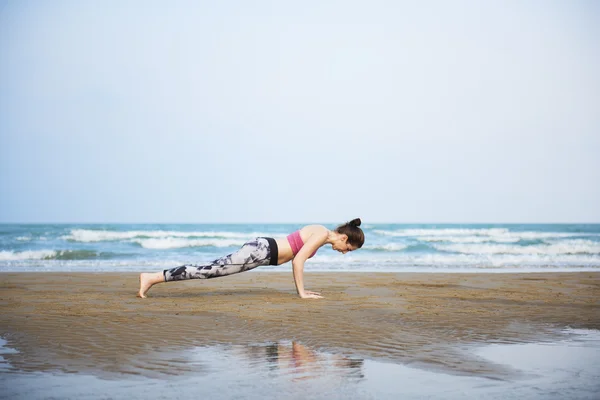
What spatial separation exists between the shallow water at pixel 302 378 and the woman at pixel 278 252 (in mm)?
3010

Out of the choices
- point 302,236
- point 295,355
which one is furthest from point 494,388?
point 302,236

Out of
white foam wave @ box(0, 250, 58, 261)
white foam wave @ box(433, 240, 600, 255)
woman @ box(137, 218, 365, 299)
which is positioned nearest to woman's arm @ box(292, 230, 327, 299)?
woman @ box(137, 218, 365, 299)

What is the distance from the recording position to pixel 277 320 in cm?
645

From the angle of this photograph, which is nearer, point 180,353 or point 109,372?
point 109,372

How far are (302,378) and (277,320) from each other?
2603 mm

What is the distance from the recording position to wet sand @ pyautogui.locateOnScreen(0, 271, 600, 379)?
15.1 feet

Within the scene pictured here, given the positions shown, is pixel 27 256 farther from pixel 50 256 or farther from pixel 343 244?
pixel 343 244

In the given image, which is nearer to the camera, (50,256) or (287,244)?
(287,244)

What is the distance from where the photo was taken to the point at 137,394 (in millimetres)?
3475

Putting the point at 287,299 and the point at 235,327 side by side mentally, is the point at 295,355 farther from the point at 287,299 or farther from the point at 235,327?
the point at 287,299

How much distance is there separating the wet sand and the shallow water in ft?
0.37

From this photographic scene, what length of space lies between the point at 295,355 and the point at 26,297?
5673mm

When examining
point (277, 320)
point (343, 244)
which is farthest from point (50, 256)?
point (277, 320)

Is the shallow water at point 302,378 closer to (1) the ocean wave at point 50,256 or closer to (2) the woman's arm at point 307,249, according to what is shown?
(2) the woman's arm at point 307,249
